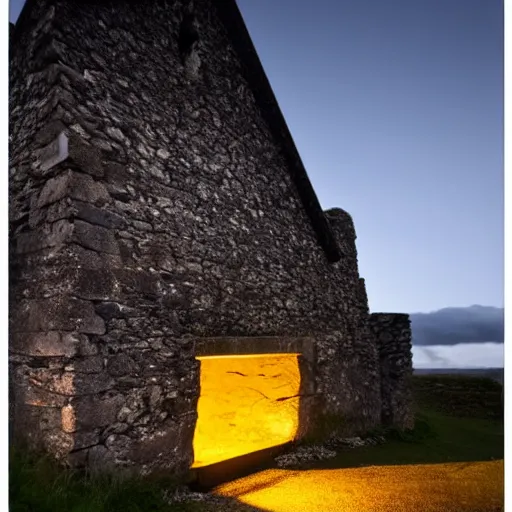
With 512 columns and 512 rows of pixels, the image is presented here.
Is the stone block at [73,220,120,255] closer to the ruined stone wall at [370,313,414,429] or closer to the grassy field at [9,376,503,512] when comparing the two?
the grassy field at [9,376,503,512]

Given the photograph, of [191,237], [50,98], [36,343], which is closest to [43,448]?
[36,343]

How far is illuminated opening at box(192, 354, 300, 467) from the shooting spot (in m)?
6.07


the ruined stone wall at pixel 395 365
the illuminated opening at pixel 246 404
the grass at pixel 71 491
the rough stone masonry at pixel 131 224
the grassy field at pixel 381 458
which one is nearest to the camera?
the grass at pixel 71 491

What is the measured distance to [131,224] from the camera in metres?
4.07

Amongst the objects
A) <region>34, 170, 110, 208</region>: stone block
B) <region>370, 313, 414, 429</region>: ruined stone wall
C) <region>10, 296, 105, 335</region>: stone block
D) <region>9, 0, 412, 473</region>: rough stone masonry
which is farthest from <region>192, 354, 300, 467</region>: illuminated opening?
<region>34, 170, 110, 208</region>: stone block

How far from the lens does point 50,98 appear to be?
12.4ft

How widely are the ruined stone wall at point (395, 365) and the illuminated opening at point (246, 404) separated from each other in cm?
282

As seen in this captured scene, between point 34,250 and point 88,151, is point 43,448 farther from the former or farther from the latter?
point 88,151

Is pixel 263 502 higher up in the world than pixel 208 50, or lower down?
lower down

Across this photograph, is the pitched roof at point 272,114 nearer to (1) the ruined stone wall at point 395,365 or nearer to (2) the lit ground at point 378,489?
(1) the ruined stone wall at point 395,365

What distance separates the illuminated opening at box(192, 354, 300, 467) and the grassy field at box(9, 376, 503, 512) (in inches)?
37.3

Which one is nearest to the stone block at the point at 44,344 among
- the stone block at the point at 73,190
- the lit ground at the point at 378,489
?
the stone block at the point at 73,190

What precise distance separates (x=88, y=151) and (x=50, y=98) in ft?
1.81

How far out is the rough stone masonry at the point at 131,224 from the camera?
141 inches
